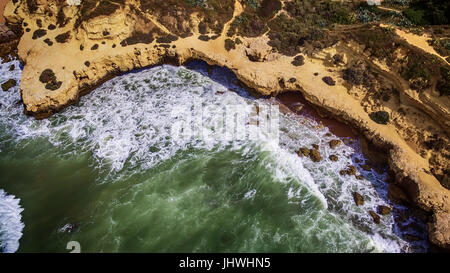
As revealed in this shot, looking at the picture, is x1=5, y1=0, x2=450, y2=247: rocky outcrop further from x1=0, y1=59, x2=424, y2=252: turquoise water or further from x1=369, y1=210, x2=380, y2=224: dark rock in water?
x1=369, y1=210, x2=380, y2=224: dark rock in water

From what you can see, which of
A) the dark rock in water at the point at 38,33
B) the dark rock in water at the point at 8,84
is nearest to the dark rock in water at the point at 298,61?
the dark rock in water at the point at 38,33

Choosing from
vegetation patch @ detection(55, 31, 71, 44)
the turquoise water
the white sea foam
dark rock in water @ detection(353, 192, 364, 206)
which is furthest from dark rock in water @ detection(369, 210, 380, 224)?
vegetation patch @ detection(55, 31, 71, 44)

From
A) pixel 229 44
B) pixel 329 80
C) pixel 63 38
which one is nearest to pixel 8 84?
pixel 63 38

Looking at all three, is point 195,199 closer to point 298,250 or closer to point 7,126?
point 298,250

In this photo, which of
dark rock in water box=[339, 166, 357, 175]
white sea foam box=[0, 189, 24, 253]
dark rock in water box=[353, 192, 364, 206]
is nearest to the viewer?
white sea foam box=[0, 189, 24, 253]

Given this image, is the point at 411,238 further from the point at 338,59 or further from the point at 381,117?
the point at 338,59

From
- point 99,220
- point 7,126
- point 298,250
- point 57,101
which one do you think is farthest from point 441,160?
point 7,126

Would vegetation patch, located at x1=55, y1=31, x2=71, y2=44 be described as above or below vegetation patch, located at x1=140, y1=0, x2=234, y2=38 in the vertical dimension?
below
